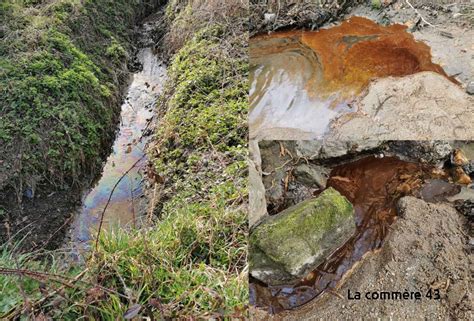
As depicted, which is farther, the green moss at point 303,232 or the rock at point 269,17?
the rock at point 269,17

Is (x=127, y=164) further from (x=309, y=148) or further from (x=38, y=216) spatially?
(x=309, y=148)

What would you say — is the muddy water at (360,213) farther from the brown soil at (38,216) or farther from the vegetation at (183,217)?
the brown soil at (38,216)

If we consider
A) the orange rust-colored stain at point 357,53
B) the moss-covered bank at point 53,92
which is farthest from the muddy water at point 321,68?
the moss-covered bank at point 53,92

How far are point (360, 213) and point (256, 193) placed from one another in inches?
18.2

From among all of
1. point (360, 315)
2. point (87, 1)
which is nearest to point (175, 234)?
point (360, 315)

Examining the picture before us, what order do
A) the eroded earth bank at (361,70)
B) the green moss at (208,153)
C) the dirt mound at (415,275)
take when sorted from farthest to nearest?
the green moss at (208,153) < the eroded earth bank at (361,70) < the dirt mound at (415,275)

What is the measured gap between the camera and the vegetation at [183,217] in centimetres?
236

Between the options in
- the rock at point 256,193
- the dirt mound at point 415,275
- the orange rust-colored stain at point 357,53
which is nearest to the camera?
the dirt mound at point 415,275

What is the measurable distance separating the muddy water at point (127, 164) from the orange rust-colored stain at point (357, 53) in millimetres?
1628

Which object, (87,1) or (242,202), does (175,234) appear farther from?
(87,1)

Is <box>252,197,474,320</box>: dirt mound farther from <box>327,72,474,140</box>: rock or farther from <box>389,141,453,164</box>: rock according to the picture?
<box>327,72,474,140</box>: rock

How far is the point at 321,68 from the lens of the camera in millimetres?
2455

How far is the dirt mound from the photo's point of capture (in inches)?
67.4

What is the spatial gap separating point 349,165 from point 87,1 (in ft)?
18.5
